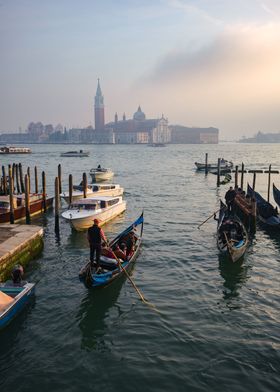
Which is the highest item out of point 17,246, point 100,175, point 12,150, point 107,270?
point 12,150

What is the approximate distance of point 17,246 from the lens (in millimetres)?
13836

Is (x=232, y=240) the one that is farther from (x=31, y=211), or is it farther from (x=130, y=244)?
(x=31, y=211)

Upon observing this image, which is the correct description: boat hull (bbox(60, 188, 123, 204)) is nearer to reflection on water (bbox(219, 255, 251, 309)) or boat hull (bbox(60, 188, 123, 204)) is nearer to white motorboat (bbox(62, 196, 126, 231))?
white motorboat (bbox(62, 196, 126, 231))

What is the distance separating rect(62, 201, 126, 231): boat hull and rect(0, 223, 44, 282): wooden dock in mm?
2673

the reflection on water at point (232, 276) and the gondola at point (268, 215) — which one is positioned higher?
the gondola at point (268, 215)

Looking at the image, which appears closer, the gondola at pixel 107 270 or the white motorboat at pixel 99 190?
the gondola at pixel 107 270

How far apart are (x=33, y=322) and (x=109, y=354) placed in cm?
253

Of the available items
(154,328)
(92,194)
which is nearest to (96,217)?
(92,194)

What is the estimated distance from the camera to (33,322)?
10.2 m

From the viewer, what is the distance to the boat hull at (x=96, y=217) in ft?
62.3

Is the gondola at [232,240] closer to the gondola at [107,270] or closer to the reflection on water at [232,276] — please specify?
the reflection on water at [232,276]

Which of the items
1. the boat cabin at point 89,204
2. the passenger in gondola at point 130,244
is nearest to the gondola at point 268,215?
the passenger in gondola at point 130,244

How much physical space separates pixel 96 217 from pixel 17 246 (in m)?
6.58

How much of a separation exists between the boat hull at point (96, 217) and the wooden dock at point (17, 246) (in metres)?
2.67
